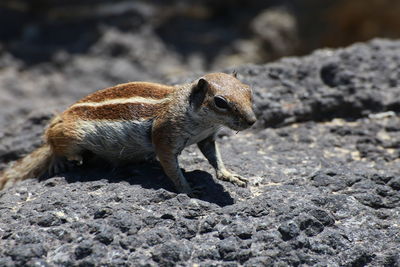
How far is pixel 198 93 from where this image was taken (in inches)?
156

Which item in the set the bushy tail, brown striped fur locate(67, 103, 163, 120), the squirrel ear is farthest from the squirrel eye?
the bushy tail

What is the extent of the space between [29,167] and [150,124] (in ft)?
3.90

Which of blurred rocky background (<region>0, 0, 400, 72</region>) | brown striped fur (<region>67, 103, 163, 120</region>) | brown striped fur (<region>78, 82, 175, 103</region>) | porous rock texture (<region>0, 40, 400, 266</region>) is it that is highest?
blurred rocky background (<region>0, 0, 400, 72</region>)

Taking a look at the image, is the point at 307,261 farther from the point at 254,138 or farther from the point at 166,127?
the point at 254,138

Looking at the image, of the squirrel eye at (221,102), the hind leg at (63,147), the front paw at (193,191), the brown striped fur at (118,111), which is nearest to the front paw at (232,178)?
the front paw at (193,191)

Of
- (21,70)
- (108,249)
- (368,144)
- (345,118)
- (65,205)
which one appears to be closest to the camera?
(108,249)

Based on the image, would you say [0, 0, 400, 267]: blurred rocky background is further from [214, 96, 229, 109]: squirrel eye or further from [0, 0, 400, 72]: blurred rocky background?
[214, 96, 229, 109]: squirrel eye

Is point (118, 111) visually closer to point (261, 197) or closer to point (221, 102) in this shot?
point (221, 102)

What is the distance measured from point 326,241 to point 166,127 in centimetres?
136

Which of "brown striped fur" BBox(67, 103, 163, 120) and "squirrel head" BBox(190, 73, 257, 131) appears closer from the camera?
"squirrel head" BBox(190, 73, 257, 131)

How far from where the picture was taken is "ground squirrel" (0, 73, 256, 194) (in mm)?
3832

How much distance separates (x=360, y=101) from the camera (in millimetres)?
5277

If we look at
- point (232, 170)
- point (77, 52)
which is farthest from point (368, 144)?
point (77, 52)

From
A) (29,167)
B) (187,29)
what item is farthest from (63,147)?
(187,29)
